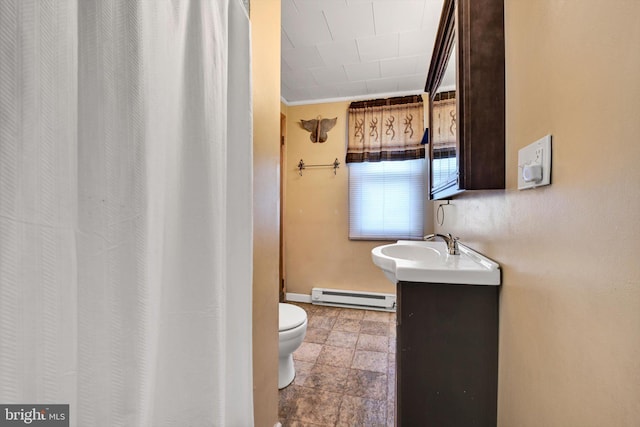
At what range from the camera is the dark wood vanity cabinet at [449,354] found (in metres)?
0.97

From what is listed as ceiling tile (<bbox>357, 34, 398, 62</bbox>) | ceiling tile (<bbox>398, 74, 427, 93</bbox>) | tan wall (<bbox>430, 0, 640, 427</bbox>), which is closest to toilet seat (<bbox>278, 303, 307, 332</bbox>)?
tan wall (<bbox>430, 0, 640, 427</bbox>)

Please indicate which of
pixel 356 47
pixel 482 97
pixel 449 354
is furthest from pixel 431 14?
pixel 449 354

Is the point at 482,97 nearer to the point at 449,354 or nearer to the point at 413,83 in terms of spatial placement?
the point at 449,354

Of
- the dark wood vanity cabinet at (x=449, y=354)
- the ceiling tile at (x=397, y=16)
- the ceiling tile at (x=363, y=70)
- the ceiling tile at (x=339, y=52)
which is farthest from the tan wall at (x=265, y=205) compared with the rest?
the ceiling tile at (x=363, y=70)

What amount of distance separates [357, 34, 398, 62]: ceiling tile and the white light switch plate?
169 centimetres

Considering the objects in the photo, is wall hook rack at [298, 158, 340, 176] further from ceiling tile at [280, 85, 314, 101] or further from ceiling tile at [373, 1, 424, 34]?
ceiling tile at [373, 1, 424, 34]

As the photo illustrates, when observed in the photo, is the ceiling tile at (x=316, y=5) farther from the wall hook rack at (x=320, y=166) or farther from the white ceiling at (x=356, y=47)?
the wall hook rack at (x=320, y=166)

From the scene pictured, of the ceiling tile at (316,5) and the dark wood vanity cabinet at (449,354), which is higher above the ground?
the ceiling tile at (316,5)

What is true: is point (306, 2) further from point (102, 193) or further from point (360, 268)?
point (360, 268)

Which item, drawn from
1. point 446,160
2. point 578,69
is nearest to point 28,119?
point 578,69

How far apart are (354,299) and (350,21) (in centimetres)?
252

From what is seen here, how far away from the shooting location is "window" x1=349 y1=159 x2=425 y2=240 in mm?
2781

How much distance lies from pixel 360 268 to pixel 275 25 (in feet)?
A: 7.81

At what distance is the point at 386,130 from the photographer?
111 inches
